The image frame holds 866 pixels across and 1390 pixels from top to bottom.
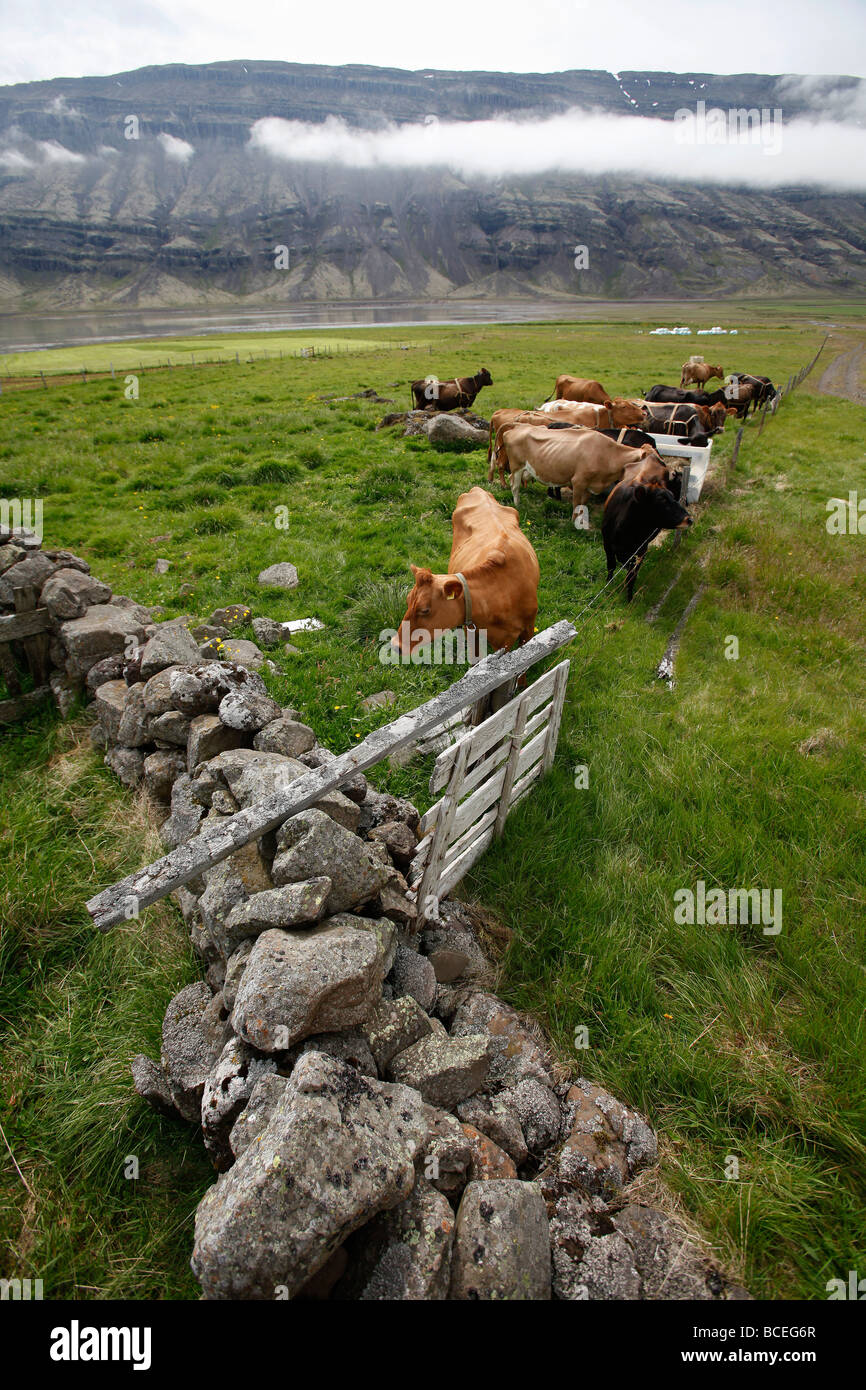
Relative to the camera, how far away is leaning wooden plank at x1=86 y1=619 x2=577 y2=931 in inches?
109

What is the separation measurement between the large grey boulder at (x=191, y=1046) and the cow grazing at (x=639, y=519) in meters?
7.98

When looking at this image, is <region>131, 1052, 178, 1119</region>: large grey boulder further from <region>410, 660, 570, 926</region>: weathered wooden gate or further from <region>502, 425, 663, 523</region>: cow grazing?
<region>502, 425, 663, 523</region>: cow grazing

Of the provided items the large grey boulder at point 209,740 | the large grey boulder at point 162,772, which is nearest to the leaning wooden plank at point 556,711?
the large grey boulder at point 209,740

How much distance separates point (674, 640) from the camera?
26.6ft

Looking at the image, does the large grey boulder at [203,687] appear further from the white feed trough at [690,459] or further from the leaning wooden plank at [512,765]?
the white feed trough at [690,459]

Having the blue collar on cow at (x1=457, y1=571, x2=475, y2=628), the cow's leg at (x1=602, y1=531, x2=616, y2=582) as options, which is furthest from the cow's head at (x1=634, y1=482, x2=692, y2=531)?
the blue collar on cow at (x1=457, y1=571, x2=475, y2=628)

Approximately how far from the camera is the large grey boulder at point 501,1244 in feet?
7.53

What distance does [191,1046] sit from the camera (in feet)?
9.68

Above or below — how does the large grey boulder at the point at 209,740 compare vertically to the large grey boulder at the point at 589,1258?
above
